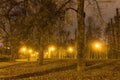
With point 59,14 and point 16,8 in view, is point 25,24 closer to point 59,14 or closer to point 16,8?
point 16,8

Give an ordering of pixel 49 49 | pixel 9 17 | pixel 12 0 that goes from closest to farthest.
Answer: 1. pixel 12 0
2. pixel 9 17
3. pixel 49 49

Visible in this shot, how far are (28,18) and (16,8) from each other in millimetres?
1081

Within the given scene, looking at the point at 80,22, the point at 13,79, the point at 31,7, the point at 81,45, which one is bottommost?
the point at 13,79

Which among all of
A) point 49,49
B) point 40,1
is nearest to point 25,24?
point 40,1

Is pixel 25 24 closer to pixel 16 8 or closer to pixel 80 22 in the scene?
pixel 16 8

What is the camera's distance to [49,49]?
67.9 m

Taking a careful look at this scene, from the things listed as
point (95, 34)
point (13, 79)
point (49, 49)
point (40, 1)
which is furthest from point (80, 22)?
point (95, 34)

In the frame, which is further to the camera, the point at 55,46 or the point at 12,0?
the point at 55,46

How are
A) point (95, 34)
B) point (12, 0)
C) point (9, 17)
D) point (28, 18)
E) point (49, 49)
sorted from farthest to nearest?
point (95, 34), point (49, 49), point (9, 17), point (28, 18), point (12, 0)

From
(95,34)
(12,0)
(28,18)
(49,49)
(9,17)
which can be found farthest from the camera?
(95,34)

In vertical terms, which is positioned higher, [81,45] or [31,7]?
[31,7]

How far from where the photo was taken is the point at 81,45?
1767 cm

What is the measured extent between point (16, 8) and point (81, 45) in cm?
508

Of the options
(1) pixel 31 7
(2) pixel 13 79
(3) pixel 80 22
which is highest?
(1) pixel 31 7
